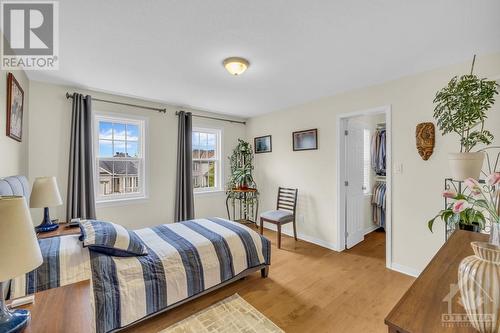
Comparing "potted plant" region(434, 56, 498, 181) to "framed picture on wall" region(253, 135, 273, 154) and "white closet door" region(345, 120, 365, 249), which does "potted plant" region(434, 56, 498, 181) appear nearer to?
"white closet door" region(345, 120, 365, 249)

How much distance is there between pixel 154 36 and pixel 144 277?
1995mm

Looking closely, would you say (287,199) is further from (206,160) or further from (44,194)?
(44,194)

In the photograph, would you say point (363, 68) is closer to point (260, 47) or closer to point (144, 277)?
point (260, 47)

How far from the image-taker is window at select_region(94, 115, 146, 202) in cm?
333

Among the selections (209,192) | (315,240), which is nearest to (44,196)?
(209,192)

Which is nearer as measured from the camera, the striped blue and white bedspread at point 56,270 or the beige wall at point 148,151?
the striped blue and white bedspread at point 56,270

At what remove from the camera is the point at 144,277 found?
1.81 meters

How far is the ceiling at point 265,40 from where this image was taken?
1535mm

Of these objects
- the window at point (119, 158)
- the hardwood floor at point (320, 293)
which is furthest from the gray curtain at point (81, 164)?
the hardwood floor at point (320, 293)

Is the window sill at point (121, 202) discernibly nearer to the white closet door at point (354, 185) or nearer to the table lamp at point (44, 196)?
the table lamp at point (44, 196)

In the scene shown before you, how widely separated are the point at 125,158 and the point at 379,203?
4529 millimetres

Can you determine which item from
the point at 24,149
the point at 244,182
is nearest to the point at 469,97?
the point at 244,182

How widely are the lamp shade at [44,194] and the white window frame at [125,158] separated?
977 millimetres

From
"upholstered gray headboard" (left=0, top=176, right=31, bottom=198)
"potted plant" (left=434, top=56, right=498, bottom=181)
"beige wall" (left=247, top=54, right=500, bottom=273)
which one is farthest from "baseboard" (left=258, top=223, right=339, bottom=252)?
"upholstered gray headboard" (left=0, top=176, right=31, bottom=198)
